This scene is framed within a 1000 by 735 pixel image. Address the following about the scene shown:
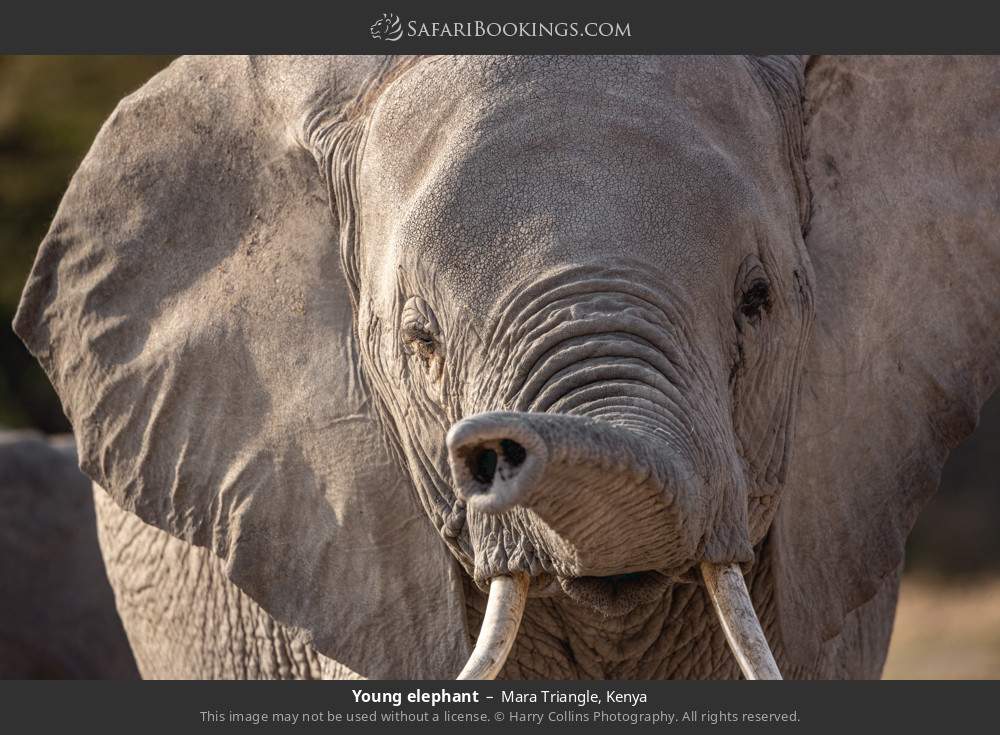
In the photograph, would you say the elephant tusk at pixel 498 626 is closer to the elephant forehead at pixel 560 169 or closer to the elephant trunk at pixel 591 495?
the elephant trunk at pixel 591 495

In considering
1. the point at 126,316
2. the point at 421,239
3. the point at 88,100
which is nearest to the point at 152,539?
the point at 126,316

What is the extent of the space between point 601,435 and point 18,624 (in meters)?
3.31

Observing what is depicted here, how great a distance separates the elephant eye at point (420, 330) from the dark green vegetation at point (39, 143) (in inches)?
267

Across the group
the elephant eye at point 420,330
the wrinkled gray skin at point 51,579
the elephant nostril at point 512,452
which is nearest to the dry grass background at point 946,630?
the wrinkled gray skin at point 51,579

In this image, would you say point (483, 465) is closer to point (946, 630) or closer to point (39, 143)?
point (946, 630)

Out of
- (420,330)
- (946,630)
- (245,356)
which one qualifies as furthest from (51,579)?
(946,630)

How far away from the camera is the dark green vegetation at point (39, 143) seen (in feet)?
32.3

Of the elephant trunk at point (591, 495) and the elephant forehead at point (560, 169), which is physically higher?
the elephant forehead at point (560, 169)

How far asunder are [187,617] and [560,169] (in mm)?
1578

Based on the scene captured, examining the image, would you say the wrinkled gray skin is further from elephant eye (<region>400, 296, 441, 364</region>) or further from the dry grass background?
the dry grass background

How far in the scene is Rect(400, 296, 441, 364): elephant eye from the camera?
10.6 feet
